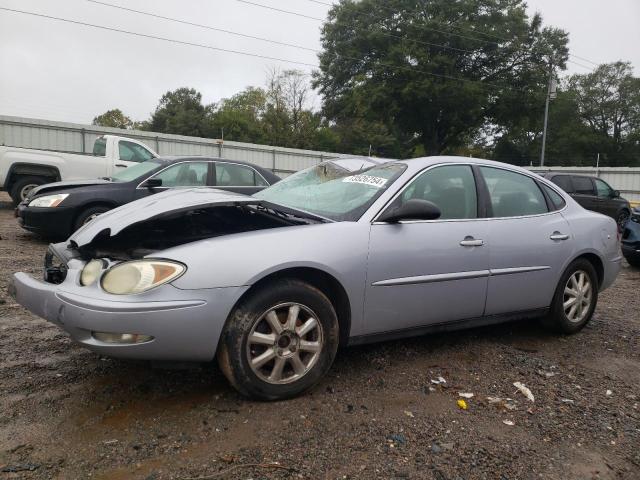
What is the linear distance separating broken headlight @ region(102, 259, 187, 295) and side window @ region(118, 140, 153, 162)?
8.60 m

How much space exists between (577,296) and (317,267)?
2.64 m

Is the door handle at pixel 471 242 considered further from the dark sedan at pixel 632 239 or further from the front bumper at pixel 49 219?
the dark sedan at pixel 632 239

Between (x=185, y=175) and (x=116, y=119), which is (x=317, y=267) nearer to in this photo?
(x=185, y=175)

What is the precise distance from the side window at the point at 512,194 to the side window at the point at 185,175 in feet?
16.2

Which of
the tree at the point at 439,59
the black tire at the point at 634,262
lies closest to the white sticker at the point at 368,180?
the black tire at the point at 634,262

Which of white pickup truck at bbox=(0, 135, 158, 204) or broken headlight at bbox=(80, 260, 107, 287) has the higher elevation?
white pickup truck at bbox=(0, 135, 158, 204)

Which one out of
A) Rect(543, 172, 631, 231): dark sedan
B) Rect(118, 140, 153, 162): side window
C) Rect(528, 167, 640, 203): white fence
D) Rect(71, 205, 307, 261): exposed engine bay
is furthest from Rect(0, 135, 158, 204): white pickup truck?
Rect(528, 167, 640, 203): white fence

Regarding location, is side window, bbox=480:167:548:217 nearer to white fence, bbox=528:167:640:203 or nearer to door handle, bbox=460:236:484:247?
door handle, bbox=460:236:484:247

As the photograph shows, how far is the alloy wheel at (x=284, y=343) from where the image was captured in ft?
8.63

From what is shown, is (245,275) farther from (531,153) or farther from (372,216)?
(531,153)

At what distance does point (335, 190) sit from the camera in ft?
11.6

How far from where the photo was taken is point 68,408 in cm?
258

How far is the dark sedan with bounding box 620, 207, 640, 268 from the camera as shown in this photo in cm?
789

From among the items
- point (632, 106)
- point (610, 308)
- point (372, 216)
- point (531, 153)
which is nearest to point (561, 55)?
point (531, 153)
